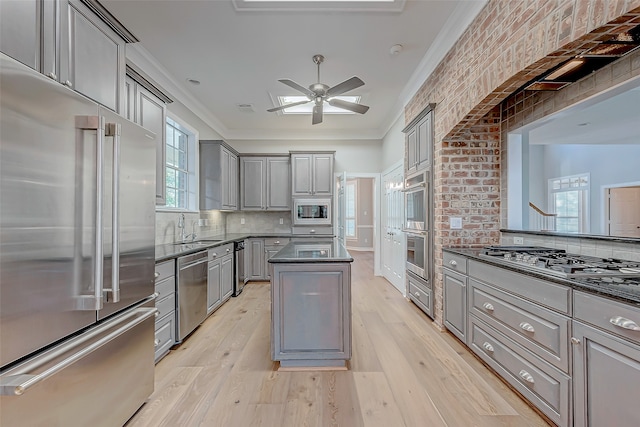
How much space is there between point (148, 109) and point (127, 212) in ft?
4.92

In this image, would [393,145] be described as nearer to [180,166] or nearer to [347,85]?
[347,85]

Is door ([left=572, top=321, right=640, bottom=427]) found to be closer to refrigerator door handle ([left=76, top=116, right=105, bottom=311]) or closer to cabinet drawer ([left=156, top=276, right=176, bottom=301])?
refrigerator door handle ([left=76, top=116, right=105, bottom=311])

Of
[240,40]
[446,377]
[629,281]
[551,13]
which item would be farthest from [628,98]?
[240,40]

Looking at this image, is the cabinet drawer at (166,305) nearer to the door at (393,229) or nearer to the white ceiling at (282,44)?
the white ceiling at (282,44)

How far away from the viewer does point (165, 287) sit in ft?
8.29

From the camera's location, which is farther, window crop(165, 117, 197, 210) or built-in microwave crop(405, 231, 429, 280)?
window crop(165, 117, 197, 210)

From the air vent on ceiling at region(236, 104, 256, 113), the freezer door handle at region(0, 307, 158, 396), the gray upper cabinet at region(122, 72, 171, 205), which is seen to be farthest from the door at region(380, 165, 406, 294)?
the freezer door handle at region(0, 307, 158, 396)

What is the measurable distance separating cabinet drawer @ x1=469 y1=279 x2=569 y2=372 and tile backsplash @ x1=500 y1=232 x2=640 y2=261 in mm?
724

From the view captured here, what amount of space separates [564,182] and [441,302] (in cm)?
180

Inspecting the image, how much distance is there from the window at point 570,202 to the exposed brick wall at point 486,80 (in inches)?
20.7

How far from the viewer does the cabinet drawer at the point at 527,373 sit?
157 cm

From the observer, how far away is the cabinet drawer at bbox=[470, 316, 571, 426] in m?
1.57

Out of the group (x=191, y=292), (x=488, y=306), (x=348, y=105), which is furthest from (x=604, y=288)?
(x=191, y=292)

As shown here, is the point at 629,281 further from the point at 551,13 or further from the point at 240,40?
the point at 240,40
